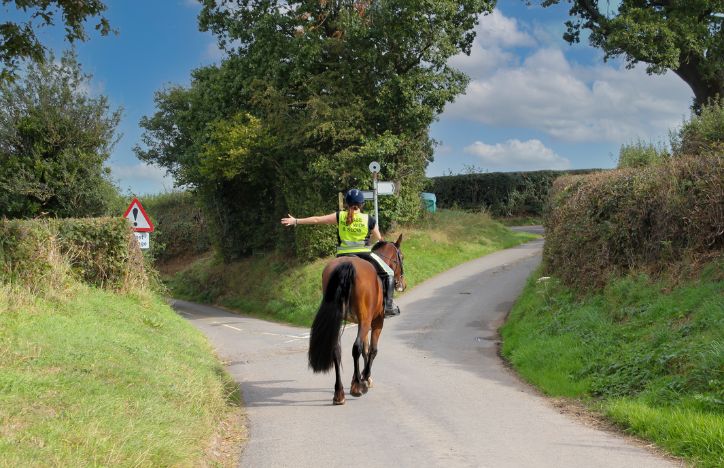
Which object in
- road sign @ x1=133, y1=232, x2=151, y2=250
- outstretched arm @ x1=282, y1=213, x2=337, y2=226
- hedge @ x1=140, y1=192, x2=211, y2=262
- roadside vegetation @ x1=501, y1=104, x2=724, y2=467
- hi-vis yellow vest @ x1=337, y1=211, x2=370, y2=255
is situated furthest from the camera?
hedge @ x1=140, y1=192, x2=211, y2=262

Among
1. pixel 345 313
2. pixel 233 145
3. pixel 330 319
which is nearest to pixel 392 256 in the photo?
pixel 345 313

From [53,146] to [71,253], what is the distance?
11.5 m

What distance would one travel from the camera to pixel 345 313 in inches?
381

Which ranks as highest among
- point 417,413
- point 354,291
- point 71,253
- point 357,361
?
point 71,253

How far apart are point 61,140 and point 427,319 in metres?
16.0

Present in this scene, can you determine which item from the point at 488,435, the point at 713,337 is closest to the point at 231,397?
the point at 488,435

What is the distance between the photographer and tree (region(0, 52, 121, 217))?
82.7ft

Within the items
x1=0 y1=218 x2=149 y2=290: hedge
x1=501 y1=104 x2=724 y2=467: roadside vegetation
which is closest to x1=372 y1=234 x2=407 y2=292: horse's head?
x1=501 y1=104 x2=724 y2=467: roadside vegetation

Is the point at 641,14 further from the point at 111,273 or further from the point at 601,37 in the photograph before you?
the point at 111,273

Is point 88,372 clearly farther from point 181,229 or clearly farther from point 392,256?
point 181,229

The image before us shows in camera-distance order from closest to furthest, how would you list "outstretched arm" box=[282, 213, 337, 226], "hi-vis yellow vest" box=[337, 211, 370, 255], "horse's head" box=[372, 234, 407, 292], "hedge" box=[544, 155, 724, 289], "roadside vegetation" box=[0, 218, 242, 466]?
"roadside vegetation" box=[0, 218, 242, 466] < "outstretched arm" box=[282, 213, 337, 226] < "hi-vis yellow vest" box=[337, 211, 370, 255] < "horse's head" box=[372, 234, 407, 292] < "hedge" box=[544, 155, 724, 289]

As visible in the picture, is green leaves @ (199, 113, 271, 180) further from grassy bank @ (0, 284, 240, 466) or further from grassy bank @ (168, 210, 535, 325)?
grassy bank @ (0, 284, 240, 466)

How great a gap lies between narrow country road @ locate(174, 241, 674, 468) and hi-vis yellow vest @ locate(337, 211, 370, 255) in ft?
7.13

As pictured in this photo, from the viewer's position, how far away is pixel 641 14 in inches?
1006
